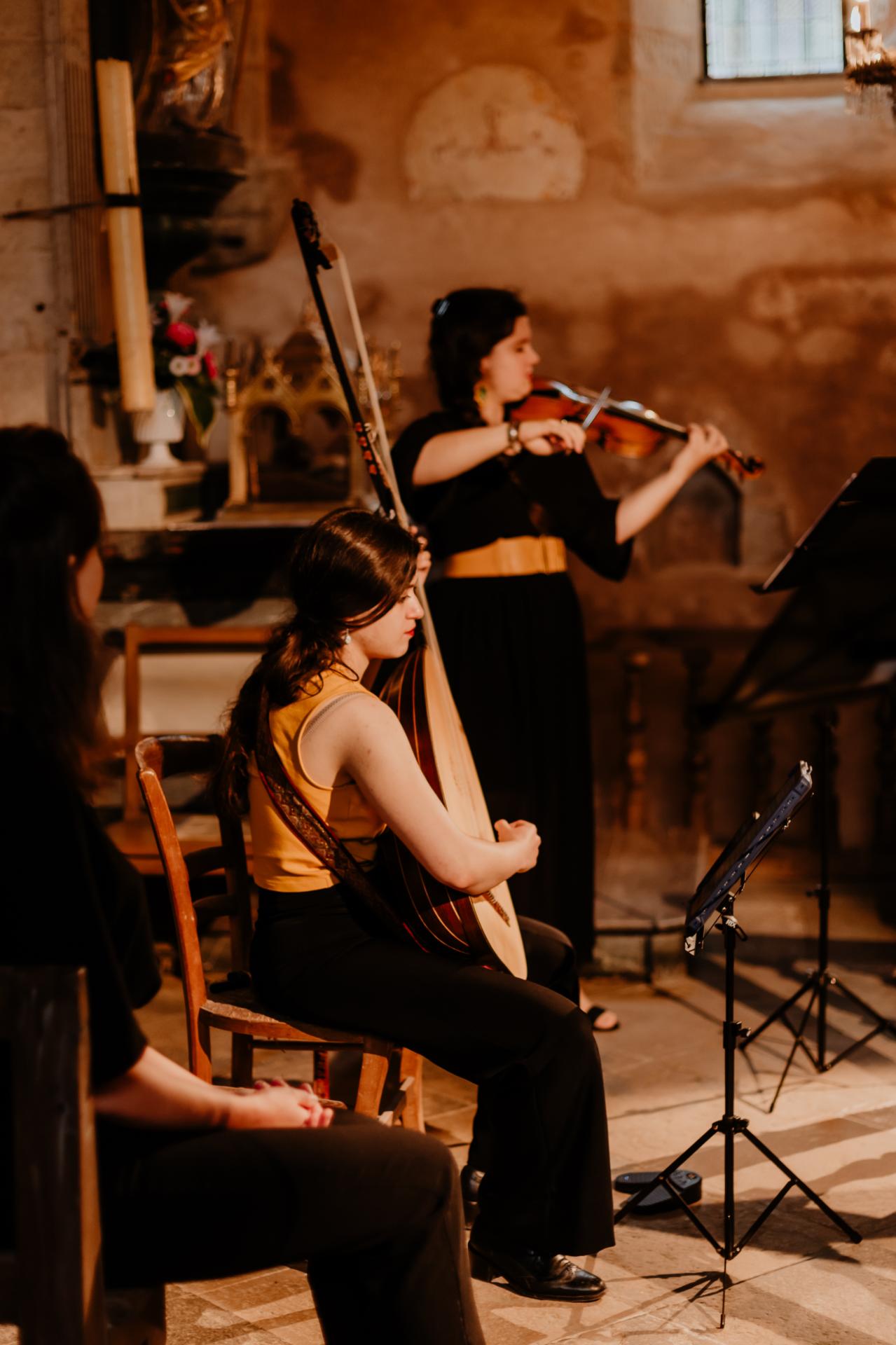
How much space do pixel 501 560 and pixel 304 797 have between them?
135cm

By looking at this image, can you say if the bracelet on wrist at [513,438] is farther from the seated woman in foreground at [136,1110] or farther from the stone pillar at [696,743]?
the seated woman in foreground at [136,1110]

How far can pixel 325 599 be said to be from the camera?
2572 mm

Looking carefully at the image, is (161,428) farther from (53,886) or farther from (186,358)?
(53,886)

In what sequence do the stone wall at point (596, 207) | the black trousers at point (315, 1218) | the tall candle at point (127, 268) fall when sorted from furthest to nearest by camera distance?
the stone wall at point (596, 207)
the tall candle at point (127, 268)
the black trousers at point (315, 1218)

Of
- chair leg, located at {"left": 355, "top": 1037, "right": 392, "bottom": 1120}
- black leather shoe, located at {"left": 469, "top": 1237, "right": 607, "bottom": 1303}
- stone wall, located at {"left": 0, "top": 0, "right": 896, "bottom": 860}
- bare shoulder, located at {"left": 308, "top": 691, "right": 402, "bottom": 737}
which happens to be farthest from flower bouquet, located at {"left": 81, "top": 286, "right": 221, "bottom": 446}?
black leather shoe, located at {"left": 469, "top": 1237, "right": 607, "bottom": 1303}

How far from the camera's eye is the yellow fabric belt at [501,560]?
370 cm

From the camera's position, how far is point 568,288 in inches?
215

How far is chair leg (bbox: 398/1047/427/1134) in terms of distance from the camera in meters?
2.94

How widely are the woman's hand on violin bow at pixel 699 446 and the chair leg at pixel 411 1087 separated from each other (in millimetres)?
1601

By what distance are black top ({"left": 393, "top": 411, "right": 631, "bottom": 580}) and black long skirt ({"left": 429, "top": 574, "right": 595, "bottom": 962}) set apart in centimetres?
11

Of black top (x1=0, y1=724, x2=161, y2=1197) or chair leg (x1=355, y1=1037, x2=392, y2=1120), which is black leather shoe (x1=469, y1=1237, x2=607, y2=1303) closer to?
chair leg (x1=355, y1=1037, x2=392, y2=1120)

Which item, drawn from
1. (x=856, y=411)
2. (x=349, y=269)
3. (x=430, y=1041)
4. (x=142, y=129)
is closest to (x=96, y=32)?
(x=142, y=129)

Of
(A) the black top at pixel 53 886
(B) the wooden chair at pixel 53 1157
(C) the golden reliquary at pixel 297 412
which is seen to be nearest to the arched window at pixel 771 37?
(C) the golden reliquary at pixel 297 412

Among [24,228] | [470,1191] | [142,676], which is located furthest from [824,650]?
[24,228]
